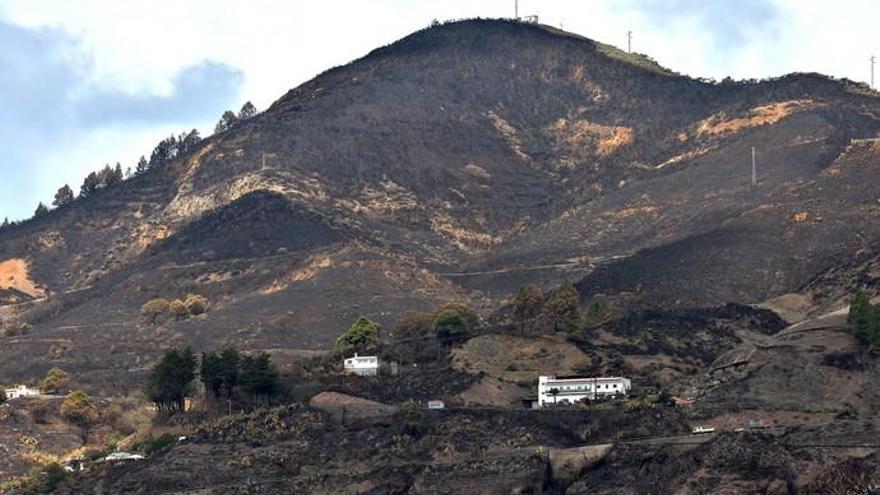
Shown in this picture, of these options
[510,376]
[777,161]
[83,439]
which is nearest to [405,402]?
[510,376]

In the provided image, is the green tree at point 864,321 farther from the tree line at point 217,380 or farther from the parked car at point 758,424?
the tree line at point 217,380

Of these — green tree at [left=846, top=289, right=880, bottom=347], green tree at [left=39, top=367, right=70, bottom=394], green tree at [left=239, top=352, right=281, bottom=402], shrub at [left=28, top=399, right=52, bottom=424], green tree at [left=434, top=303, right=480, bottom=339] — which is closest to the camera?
green tree at [left=846, top=289, right=880, bottom=347]

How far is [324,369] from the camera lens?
144750 millimetres

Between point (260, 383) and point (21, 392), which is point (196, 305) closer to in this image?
point (21, 392)

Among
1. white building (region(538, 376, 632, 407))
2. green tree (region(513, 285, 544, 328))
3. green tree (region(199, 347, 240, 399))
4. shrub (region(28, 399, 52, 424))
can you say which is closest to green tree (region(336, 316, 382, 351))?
green tree (region(513, 285, 544, 328))

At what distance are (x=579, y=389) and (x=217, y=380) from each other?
23.3 metres

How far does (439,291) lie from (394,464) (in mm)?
57549

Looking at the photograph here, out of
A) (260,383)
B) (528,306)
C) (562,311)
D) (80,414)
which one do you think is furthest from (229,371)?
(562,311)

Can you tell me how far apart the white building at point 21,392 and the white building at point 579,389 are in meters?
46.4

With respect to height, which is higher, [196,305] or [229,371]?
[196,305]

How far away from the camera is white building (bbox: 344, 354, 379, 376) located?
142 metres

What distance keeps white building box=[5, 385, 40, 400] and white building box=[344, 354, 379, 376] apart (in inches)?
1173

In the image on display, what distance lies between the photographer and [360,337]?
15225 centimetres

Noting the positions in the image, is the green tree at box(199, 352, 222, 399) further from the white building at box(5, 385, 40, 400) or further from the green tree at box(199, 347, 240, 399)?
the white building at box(5, 385, 40, 400)
